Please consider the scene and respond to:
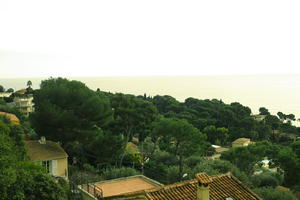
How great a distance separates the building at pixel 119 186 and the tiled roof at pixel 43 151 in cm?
391

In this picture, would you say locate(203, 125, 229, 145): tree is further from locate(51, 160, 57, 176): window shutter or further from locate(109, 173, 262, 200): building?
locate(109, 173, 262, 200): building

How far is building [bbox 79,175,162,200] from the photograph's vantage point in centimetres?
1254

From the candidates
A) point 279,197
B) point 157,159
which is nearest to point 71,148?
point 157,159

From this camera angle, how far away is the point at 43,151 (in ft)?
57.4

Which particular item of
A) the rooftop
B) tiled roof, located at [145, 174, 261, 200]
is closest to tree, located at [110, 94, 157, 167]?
the rooftop

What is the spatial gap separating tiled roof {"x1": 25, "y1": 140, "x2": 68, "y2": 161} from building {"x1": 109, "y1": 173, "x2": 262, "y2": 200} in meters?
10.4

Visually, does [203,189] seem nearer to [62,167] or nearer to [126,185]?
[126,185]

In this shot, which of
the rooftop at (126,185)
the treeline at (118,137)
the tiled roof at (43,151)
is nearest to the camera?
the rooftop at (126,185)

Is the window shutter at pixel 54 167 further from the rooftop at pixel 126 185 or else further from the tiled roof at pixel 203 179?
the tiled roof at pixel 203 179

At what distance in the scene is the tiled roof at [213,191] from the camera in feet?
23.4

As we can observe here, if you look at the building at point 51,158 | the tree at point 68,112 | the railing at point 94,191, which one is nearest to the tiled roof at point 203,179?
the railing at point 94,191

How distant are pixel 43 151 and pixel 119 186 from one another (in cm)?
571

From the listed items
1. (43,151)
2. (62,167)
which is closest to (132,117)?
(62,167)

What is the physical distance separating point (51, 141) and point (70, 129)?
4.60 ft
